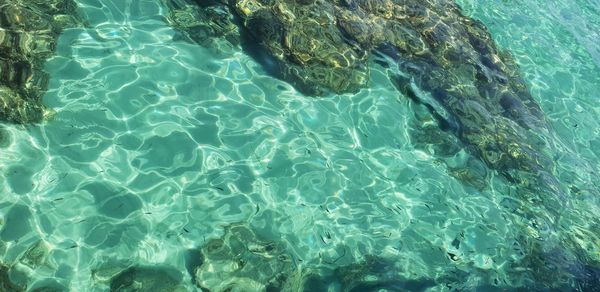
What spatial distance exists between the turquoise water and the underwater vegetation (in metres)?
0.18

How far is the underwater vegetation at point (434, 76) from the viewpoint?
6.61 m

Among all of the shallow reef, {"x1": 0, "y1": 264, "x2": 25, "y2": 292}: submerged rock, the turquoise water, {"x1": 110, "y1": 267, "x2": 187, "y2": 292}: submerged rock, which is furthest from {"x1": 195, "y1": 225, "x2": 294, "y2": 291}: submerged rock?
the shallow reef

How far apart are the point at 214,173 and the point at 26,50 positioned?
2656 mm

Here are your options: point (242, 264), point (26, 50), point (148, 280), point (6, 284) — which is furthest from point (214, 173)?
point (26, 50)

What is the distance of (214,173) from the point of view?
567cm

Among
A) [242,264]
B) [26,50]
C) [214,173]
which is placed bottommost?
[242,264]

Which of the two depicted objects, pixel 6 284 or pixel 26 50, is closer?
pixel 6 284

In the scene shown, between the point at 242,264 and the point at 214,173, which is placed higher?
the point at 214,173

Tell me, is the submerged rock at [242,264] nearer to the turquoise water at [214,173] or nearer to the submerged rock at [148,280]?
the turquoise water at [214,173]

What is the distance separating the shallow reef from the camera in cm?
552

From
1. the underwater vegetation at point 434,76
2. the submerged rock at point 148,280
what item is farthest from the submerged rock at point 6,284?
the underwater vegetation at point 434,76

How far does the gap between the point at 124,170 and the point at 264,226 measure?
156 centimetres

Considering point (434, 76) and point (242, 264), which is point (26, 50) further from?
point (434, 76)

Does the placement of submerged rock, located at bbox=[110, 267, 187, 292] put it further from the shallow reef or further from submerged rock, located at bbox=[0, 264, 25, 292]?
the shallow reef
